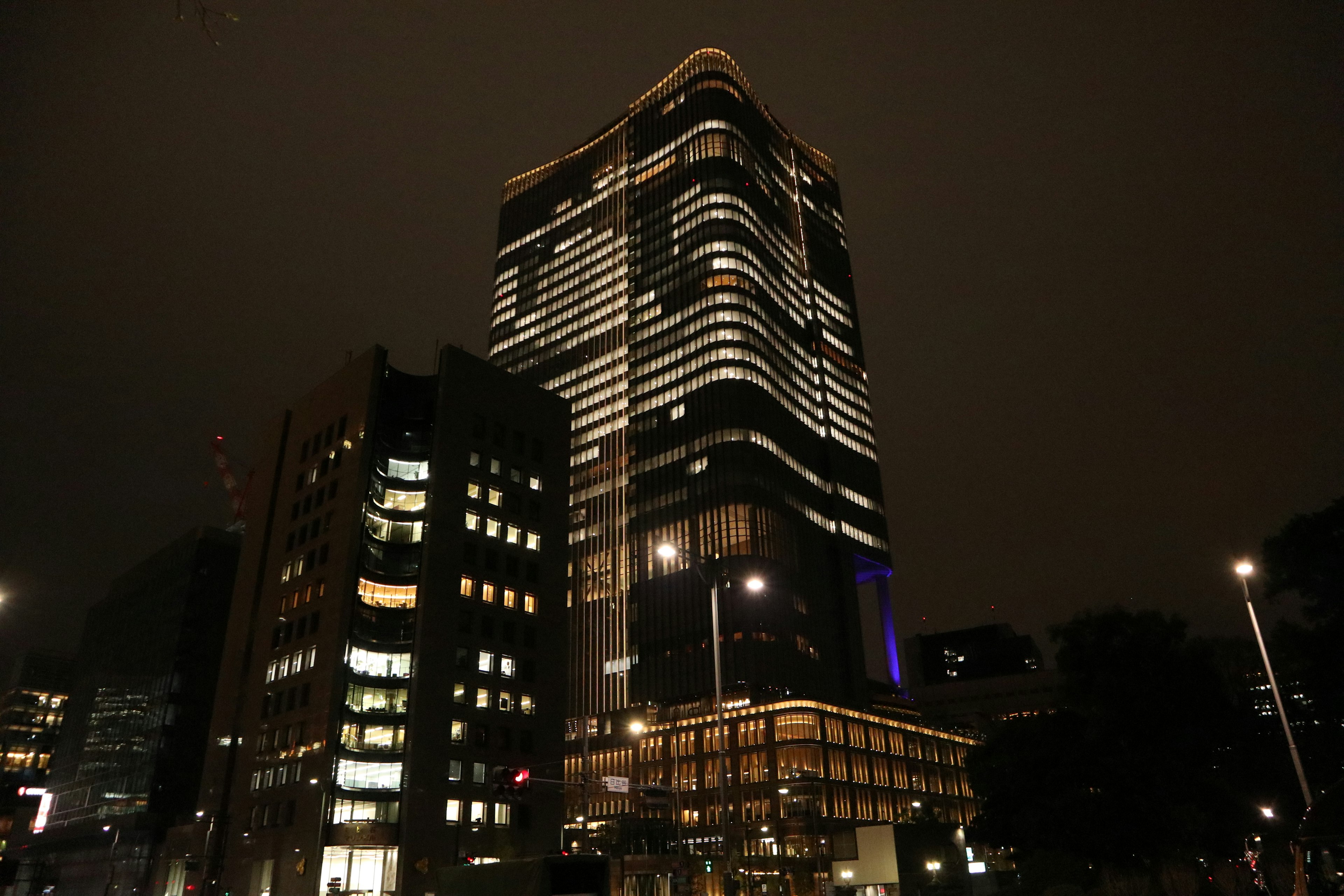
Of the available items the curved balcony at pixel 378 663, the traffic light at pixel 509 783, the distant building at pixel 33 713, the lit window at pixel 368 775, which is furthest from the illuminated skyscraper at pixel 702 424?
the distant building at pixel 33 713

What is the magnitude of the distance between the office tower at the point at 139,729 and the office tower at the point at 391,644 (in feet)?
121

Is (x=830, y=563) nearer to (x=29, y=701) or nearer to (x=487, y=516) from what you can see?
(x=487, y=516)

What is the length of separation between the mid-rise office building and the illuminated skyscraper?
453 millimetres

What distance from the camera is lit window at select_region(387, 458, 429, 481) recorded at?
94.7 m

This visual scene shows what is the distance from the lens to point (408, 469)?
314ft

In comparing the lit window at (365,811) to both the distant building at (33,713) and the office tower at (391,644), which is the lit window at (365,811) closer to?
the office tower at (391,644)

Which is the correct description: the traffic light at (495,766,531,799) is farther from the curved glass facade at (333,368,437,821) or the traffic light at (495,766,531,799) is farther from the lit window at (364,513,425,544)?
the lit window at (364,513,425,544)

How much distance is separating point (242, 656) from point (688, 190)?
12296 centimetres

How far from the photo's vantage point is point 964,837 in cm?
9594

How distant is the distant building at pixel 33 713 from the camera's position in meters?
174

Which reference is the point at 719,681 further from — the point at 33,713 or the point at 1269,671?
the point at 33,713

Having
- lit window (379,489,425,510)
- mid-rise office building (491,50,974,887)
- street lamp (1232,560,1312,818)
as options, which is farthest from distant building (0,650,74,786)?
street lamp (1232,560,1312,818)

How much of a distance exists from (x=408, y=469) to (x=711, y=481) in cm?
7177

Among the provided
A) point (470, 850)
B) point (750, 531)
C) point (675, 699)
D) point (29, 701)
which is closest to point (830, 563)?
point (750, 531)
